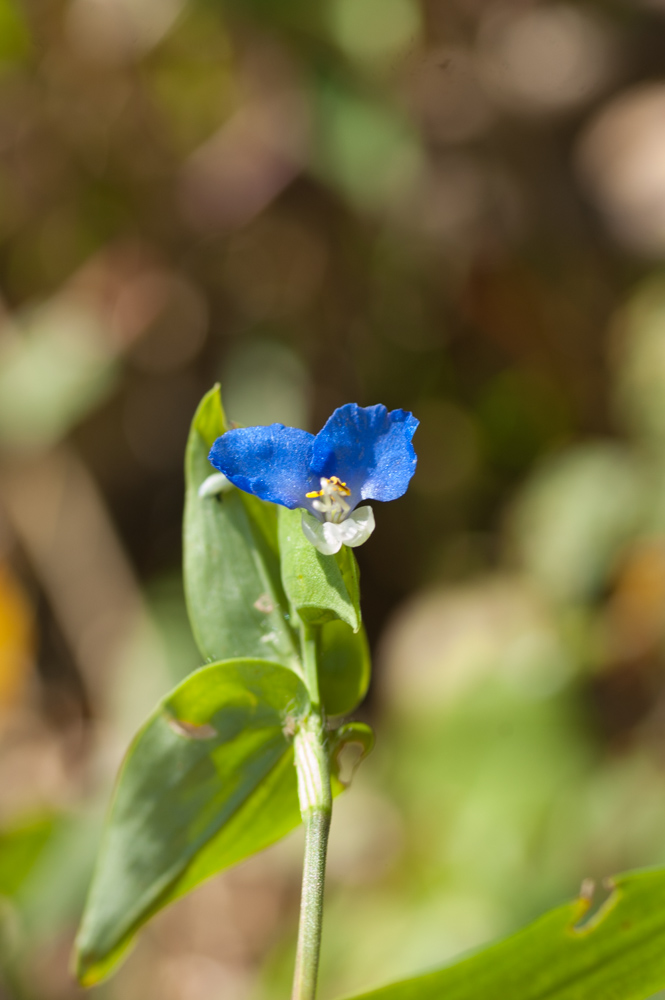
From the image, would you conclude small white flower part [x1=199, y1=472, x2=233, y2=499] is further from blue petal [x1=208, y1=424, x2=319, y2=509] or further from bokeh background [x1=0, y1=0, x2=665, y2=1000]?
bokeh background [x1=0, y1=0, x2=665, y2=1000]

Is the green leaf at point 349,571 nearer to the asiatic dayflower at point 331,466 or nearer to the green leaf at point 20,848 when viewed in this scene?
the asiatic dayflower at point 331,466

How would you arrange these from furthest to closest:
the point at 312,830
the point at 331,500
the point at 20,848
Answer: the point at 20,848 → the point at 331,500 → the point at 312,830

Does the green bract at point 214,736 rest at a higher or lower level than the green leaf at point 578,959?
higher

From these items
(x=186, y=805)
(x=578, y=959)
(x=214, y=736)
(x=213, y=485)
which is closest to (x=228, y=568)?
(x=213, y=485)

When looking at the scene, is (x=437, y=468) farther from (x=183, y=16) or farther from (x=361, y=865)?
(x=183, y=16)

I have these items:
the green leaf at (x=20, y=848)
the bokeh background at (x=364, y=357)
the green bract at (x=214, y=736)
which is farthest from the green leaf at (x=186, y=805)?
the bokeh background at (x=364, y=357)

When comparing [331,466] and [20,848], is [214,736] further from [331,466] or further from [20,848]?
[20,848]

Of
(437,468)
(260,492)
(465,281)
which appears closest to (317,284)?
(465,281)

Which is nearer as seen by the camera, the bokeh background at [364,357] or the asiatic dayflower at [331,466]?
the asiatic dayflower at [331,466]
